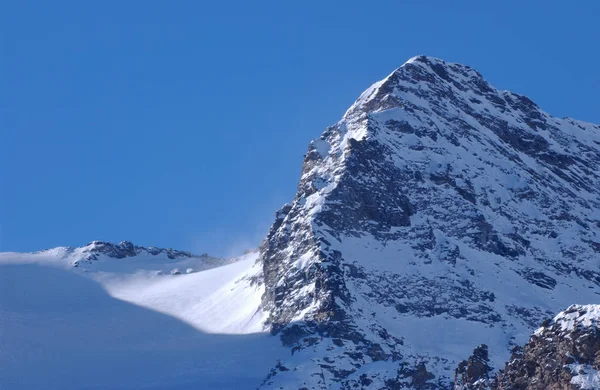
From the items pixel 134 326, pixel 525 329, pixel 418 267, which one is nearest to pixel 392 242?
pixel 418 267

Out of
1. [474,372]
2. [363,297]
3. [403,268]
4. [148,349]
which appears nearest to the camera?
[474,372]

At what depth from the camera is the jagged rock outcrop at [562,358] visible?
3469 inches

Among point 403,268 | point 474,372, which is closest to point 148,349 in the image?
point 403,268

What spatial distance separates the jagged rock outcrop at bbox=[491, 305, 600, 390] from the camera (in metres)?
88.1

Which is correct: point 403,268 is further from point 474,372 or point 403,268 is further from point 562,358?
point 562,358

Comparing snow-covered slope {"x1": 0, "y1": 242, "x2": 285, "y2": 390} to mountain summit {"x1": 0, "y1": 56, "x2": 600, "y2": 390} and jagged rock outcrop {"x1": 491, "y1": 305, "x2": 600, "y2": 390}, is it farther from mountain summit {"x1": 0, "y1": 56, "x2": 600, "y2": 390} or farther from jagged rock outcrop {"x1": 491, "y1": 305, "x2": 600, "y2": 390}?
jagged rock outcrop {"x1": 491, "y1": 305, "x2": 600, "y2": 390}

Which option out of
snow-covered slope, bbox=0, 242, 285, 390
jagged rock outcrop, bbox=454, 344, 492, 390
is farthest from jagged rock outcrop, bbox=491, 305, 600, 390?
snow-covered slope, bbox=0, 242, 285, 390

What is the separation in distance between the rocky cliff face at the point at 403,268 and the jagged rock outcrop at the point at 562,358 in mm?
52493

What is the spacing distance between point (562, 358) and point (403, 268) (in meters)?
83.1

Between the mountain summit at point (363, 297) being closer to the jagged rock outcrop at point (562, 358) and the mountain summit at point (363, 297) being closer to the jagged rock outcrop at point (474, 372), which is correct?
the jagged rock outcrop at point (474, 372)

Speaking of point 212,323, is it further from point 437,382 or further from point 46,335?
point 437,382

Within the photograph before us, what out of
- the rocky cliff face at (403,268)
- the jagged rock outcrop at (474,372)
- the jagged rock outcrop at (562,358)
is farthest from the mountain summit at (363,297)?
the jagged rock outcrop at (562,358)

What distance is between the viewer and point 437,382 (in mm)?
Answer: 146250

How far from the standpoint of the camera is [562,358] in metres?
89.8
